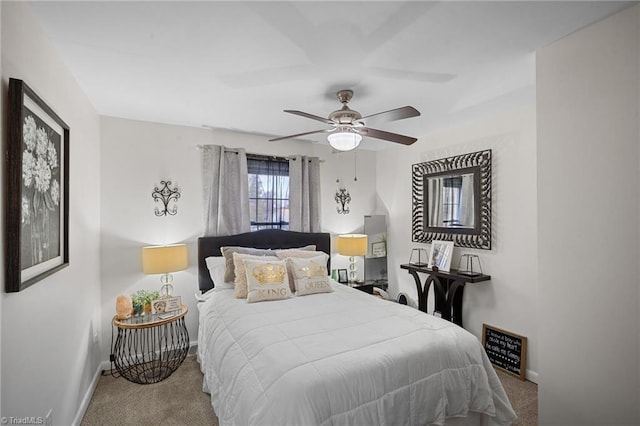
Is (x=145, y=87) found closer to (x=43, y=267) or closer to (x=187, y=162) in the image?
(x=187, y=162)

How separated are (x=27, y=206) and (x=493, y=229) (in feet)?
11.9

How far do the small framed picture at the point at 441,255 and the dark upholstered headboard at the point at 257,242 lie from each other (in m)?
1.28

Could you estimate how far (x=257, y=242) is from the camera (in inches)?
145

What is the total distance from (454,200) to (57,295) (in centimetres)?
360

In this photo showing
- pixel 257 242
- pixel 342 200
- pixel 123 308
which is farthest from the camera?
pixel 342 200

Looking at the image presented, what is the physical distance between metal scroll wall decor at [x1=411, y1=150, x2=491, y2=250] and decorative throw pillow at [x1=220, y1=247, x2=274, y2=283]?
1.98 m

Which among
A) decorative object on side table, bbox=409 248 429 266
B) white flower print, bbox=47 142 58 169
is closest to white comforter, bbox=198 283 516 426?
white flower print, bbox=47 142 58 169

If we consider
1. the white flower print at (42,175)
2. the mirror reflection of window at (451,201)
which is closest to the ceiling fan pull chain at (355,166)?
the mirror reflection of window at (451,201)

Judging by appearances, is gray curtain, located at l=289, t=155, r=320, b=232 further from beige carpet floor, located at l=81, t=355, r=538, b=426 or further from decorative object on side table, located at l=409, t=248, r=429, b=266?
beige carpet floor, located at l=81, t=355, r=538, b=426

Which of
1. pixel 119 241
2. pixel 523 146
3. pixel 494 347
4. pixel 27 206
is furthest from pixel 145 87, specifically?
pixel 494 347

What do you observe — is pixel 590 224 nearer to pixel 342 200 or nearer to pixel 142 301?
pixel 342 200

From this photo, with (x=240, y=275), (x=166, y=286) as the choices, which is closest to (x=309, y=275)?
(x=240, y=275)

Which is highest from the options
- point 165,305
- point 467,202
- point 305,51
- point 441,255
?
point 305,51

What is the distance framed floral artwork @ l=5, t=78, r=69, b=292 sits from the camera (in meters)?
1.31
